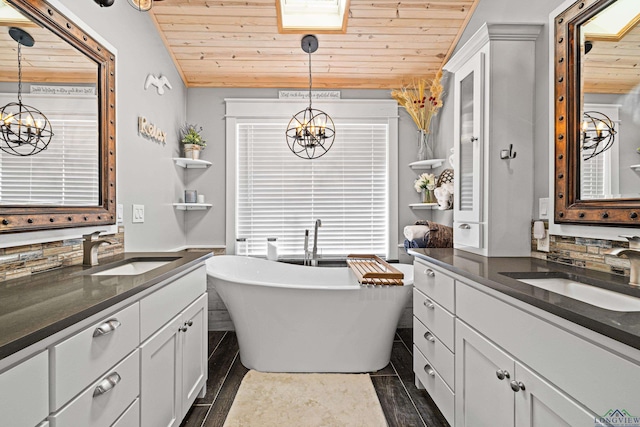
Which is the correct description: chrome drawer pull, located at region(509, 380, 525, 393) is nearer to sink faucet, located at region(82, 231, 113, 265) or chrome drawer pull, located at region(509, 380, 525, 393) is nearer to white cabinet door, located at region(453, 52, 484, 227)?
white cabinet door, located at region(453, 52, 484, 227)

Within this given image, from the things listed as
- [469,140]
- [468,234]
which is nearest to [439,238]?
[468,234]

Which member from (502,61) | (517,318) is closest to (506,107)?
(502,61)

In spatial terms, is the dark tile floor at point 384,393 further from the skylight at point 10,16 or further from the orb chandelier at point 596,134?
the skylight at point 10,16

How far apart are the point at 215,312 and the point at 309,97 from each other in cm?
233

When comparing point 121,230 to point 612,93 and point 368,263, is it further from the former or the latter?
point 612,93

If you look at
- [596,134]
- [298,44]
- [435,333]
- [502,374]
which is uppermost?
[298,44]

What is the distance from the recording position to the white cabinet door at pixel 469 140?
2.04 meters

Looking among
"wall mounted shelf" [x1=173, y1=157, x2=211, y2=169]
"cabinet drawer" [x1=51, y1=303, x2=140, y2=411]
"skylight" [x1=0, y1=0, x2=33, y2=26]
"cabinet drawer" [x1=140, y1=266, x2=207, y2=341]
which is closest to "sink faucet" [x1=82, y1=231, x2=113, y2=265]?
"cabinet drawer" [x1=140, y1=266, x2=207, y2=341]

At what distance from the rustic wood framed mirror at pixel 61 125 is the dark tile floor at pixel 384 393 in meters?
1.24

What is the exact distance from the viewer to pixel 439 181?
2.87 m

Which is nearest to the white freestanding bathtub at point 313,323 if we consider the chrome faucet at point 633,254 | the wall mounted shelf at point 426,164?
the chrome faucet at point 633,254

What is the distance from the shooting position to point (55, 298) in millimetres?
1015

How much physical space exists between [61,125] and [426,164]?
9.36ft

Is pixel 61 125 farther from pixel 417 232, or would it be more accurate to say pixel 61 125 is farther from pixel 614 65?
pixel 614 65
